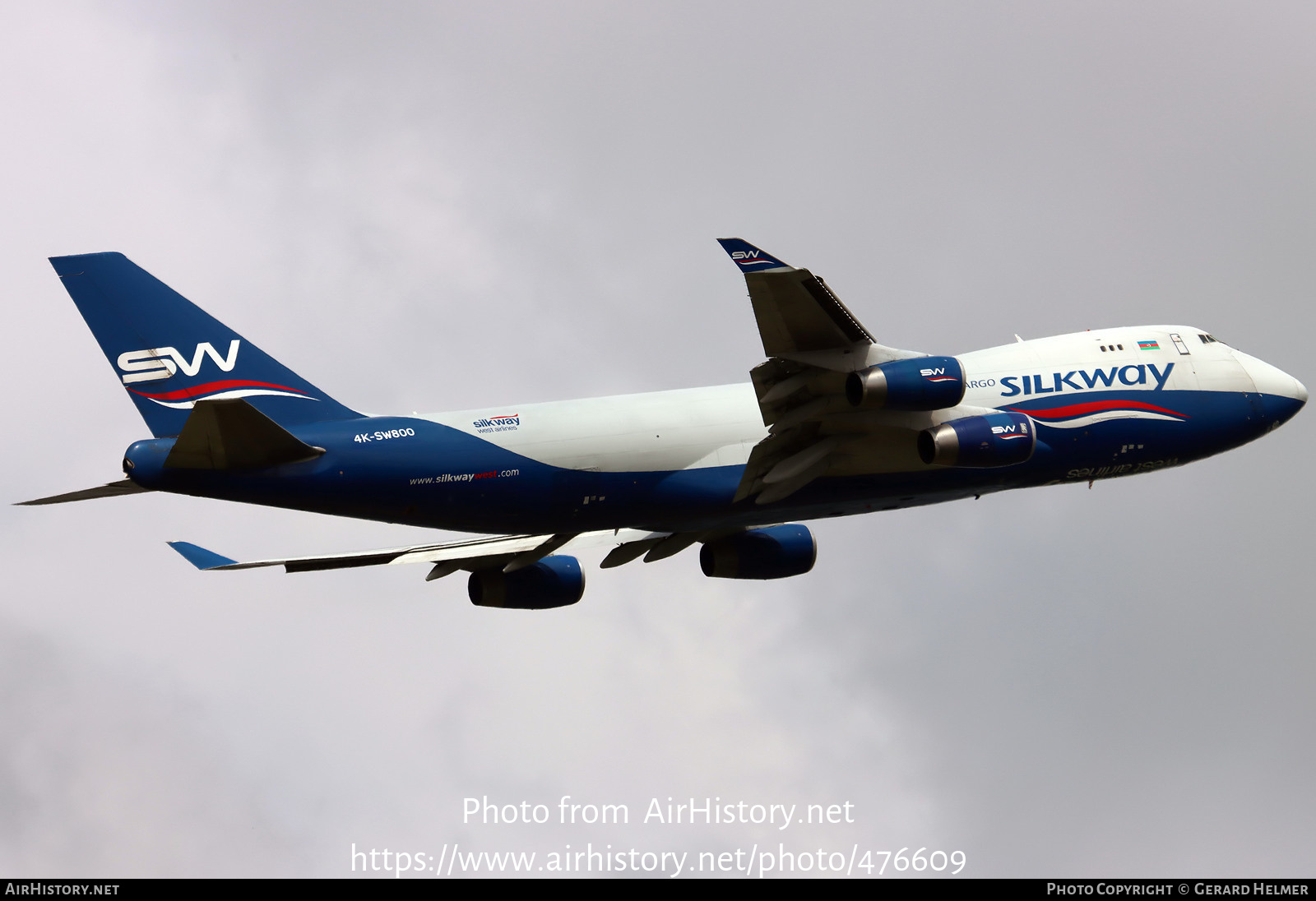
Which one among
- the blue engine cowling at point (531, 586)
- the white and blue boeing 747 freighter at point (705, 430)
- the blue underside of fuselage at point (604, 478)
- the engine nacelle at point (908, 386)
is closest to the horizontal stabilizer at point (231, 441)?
the white and blue boeing 747 freighter at point (705, 430)

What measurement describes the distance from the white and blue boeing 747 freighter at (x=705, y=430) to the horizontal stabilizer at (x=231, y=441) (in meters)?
0.04

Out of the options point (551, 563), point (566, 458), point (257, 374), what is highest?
point (257, 374)

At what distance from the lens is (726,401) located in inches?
1352

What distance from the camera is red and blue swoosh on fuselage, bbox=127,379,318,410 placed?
30859mm

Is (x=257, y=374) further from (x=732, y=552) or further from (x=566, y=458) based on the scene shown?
(x=732, y=552)

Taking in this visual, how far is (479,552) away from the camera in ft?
126

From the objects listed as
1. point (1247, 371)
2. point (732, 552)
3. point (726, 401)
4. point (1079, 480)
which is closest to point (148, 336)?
point (726, 401)

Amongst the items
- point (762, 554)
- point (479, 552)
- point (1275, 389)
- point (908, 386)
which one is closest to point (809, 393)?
point (908, 386)

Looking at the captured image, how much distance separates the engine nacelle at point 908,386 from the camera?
29781mm

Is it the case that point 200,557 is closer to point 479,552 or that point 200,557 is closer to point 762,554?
point 479,552

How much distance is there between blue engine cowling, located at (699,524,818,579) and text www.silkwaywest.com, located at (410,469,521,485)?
8.73m

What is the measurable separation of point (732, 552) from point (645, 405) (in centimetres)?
685

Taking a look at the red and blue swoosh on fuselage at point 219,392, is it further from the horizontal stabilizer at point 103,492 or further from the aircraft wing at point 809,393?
the aircraft wing at point 809,393

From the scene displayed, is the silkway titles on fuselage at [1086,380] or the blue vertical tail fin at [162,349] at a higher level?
the blue vertical tail fin at [162,349]
